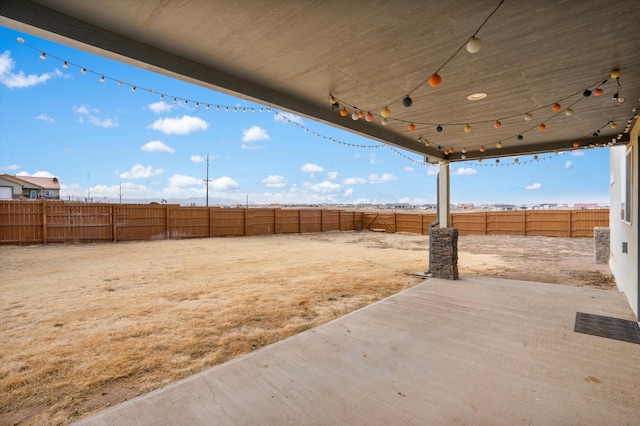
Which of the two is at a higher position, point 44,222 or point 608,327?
point 44,222

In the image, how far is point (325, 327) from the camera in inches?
127

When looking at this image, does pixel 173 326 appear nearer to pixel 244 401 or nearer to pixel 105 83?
pixel 244 401

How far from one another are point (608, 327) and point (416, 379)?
2.68 m

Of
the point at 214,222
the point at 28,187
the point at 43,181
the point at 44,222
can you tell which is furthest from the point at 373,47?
the point at 43,181

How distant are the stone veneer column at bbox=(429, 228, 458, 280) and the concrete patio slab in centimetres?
209

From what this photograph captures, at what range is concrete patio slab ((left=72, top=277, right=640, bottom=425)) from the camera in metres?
1.79

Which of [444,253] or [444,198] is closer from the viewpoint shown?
[444,253]

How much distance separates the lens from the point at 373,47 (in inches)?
103

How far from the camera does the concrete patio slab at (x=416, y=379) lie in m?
1.79

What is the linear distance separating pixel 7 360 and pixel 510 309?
535 cm

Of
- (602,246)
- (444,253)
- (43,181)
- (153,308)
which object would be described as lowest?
(153,308)

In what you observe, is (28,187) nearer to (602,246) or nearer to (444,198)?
(444,198)

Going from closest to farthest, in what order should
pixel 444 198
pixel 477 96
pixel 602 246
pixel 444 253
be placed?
1. pixel 477 96
2. pixel 444 253
3. pixel 444 198
4. pixel 602 246

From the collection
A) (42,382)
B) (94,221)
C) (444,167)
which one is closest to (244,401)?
(42,382)
